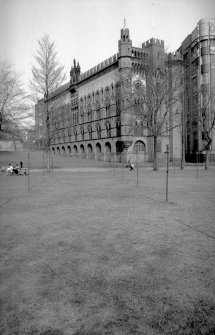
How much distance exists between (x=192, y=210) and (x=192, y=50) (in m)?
44.1

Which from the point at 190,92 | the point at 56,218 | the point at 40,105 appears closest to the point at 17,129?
the point at 40,105

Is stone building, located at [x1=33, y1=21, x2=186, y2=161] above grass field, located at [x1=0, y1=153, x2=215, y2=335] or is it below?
above

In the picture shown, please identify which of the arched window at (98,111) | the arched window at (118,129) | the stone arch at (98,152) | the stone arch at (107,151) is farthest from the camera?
the arched window at (98,111)

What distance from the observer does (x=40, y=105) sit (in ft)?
91.7

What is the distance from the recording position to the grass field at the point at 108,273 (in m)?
2.79

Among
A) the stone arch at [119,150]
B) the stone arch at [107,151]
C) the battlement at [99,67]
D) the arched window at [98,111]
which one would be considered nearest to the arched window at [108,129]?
the stone arch at [107,151]

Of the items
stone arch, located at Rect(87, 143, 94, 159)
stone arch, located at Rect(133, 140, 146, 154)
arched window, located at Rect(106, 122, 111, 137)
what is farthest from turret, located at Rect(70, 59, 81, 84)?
stone arch, located at Rect(133, 140, 146, 154)

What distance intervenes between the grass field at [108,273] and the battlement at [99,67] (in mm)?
40258

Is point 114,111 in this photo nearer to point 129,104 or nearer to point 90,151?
point 129,104

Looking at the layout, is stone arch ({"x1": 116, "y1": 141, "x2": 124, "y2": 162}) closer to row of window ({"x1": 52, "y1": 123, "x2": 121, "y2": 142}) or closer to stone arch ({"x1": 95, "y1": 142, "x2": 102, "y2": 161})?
row of window ({"x1": 52, "y1": 123, "x2": 121, "y2": 142})

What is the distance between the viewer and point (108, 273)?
3867 millimetres

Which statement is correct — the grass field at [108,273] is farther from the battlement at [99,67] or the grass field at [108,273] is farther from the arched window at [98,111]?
the arched window at [98,111]

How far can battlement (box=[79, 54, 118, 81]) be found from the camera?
142 ft

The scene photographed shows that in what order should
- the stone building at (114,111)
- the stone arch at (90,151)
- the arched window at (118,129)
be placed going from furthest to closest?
the stone arch at (90,151), the arched window at (118,129), the stone building at (114,111)
